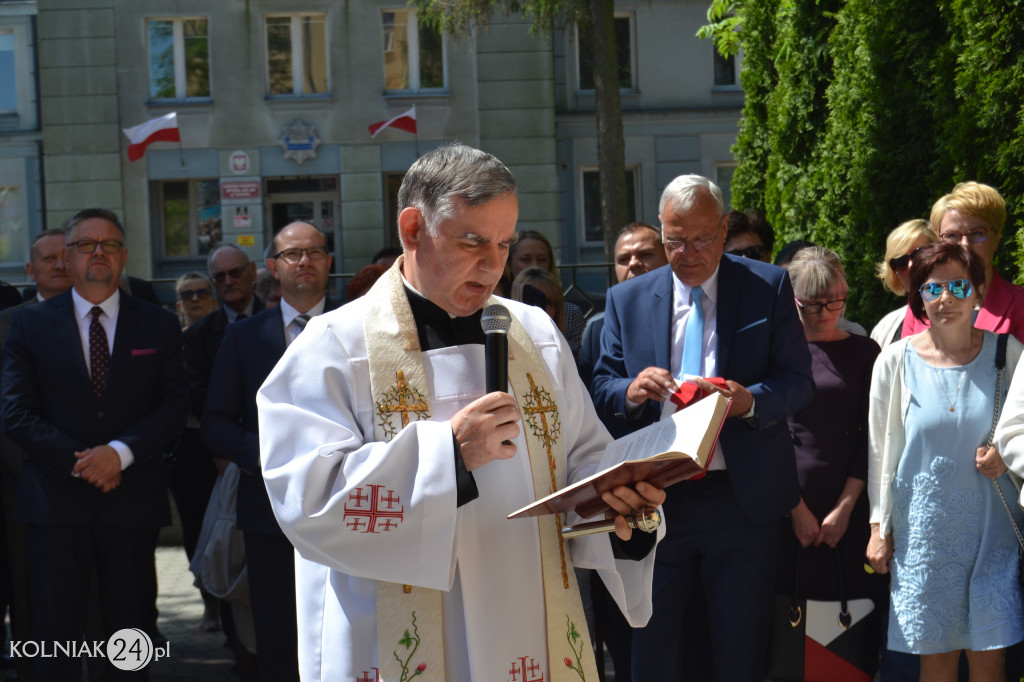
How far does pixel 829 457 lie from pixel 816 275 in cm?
83

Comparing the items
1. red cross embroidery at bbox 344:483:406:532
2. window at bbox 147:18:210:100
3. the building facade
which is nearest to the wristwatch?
red cross embroidery at bbox 344:483:406:532

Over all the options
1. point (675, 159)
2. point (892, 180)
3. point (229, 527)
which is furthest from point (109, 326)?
point (675, 159)

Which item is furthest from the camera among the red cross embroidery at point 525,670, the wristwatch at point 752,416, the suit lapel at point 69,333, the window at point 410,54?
the window at point 410,54

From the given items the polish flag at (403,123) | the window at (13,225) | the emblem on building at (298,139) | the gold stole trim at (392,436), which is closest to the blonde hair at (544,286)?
the gold stole trim at (392,436)

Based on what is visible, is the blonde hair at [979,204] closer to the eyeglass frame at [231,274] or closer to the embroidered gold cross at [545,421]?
the embroidered gold cross at [545,421]

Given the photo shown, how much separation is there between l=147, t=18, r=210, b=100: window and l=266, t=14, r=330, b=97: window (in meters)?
1.28

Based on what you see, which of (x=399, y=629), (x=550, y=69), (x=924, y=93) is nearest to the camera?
(x=399, y=629)

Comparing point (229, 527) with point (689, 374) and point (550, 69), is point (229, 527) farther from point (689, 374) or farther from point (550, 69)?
point (550, 69)

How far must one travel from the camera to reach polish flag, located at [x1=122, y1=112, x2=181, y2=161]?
67.8 feet

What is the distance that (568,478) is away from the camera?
3059mm

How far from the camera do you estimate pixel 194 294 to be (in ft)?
27.5

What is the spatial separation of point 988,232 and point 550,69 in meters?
18.0

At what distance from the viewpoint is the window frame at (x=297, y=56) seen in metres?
22.6

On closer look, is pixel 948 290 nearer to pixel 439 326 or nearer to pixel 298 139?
pixel 439 326
